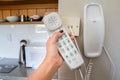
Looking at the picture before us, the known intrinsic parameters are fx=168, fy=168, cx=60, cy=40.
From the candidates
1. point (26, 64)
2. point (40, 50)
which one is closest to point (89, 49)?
point (40, 50)

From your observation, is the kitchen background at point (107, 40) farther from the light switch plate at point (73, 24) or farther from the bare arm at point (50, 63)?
the bare arm at point (50, 63)

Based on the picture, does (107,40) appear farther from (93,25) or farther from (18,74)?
(18,74)

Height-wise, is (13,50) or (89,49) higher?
(89,49)

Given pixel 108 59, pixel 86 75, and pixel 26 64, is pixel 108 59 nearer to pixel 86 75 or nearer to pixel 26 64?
pixel 86 75

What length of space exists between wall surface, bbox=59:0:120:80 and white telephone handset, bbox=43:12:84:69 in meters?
0.14

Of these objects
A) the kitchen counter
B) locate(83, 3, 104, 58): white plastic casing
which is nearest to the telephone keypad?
locate(83, 3, 104, 58): white plastic casing

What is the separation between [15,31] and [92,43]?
44.9 inches

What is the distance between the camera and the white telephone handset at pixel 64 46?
0.74 m

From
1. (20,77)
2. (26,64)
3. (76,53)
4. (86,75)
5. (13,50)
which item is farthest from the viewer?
(13,50)

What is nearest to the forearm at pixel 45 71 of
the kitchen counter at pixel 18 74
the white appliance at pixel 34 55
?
the kitchen counter at pixel 18 74

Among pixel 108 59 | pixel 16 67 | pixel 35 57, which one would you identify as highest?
pixel 108 59

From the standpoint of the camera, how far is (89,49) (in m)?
0.84

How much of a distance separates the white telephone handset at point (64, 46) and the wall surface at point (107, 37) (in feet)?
0.45

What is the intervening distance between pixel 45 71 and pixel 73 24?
322 mm
